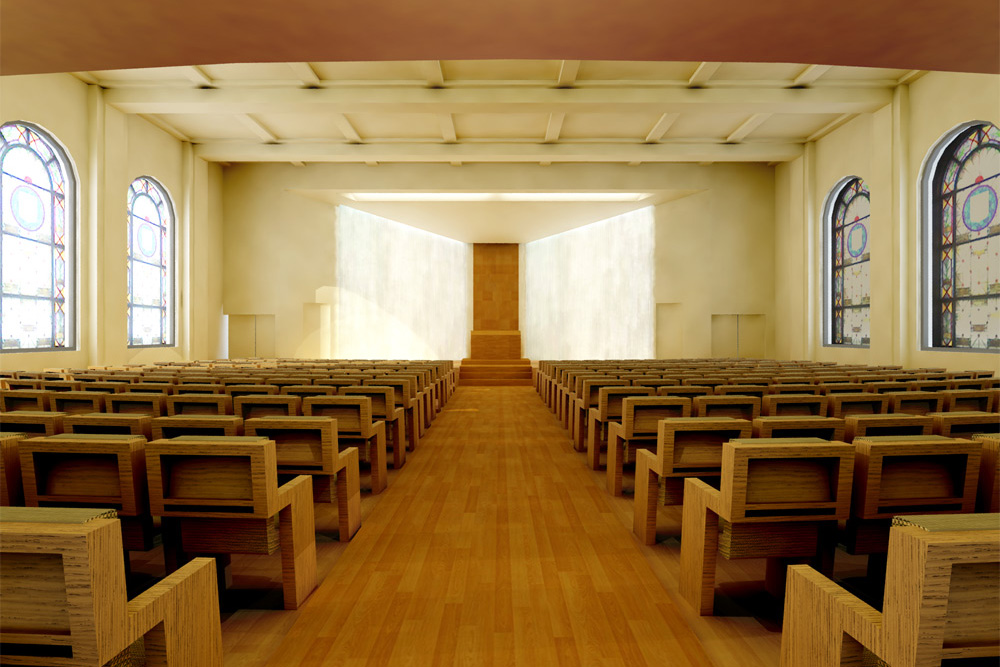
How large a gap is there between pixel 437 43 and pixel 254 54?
48.4 inches

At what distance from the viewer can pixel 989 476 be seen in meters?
1.96

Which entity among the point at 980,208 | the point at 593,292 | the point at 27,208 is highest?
the point at 27,208

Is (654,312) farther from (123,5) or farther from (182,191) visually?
(123,5)

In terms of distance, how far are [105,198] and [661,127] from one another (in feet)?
30.3

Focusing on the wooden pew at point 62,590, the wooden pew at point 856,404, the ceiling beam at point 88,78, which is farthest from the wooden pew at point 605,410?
the ceiling beam at point 88,78

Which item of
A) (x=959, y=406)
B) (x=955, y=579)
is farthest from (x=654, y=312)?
(x=955, y=579)

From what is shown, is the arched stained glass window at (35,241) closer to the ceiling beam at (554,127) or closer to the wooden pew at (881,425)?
the ceiling beam at (554,127)

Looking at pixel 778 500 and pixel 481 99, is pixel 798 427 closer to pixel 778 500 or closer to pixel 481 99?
pixel 778 500

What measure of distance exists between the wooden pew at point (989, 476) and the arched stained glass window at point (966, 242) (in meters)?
7.02

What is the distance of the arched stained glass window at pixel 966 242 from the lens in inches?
293

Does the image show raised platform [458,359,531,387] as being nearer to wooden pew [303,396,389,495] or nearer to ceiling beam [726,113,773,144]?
ceiling beam [726,113,773,144]

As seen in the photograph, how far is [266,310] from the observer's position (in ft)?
43.0

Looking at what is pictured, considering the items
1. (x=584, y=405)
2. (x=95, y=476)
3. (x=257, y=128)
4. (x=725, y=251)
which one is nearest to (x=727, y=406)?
(x=584, y=405)

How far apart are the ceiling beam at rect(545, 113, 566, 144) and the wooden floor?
25.6ft
